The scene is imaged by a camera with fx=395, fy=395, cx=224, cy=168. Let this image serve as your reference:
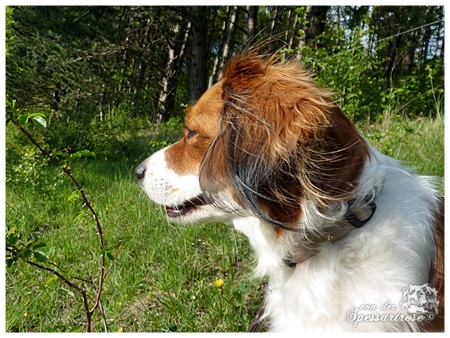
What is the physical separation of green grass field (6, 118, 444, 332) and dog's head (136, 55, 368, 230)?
0.63 m

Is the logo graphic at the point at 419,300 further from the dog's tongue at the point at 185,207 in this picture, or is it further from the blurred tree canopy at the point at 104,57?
the blurred tree canopy at the point at 104,57

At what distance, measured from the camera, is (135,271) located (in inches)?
101

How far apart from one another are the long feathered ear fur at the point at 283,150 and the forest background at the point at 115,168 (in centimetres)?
53

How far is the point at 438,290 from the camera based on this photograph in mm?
1506

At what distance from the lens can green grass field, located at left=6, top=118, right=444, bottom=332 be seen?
213 cm

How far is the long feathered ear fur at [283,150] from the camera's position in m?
1.50

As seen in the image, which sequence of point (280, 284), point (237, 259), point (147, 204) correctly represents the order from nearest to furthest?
1. point (280, 284)
2. point (237, 259)
3. point (147, 204)

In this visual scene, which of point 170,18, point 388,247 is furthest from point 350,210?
point 170,18

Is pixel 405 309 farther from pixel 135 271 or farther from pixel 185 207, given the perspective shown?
pixel 135 271

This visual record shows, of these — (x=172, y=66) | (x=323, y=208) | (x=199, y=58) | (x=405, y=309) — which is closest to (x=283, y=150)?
(x=323, y=208)

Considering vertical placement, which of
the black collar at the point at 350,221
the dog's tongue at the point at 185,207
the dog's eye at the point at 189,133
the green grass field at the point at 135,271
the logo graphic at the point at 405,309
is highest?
the dog's eye at the point at 189,133

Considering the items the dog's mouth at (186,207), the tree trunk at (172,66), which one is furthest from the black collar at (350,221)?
the tree trunk at (172,66)

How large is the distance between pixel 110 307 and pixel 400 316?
1538 millimetres

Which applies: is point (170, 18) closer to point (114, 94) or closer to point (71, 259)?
point (114, 94)
